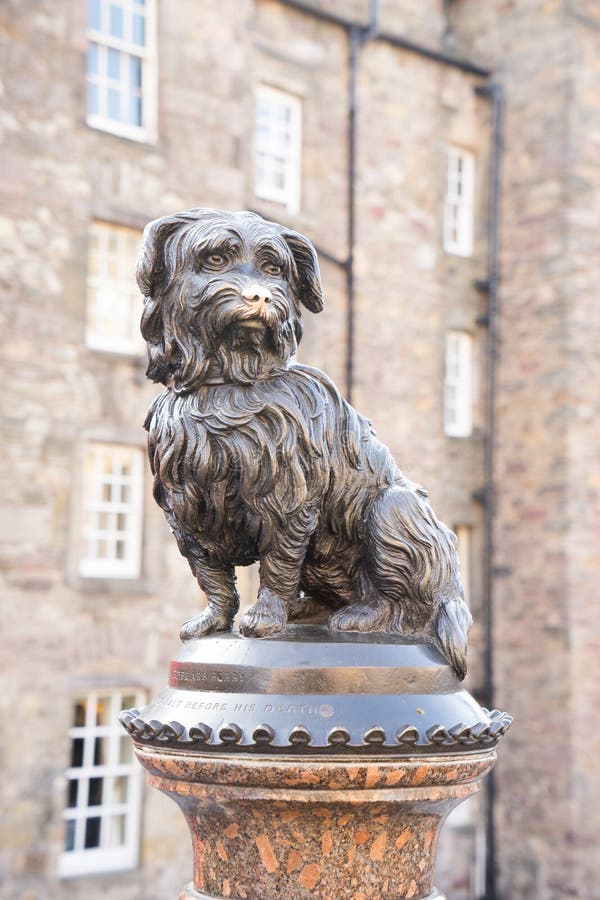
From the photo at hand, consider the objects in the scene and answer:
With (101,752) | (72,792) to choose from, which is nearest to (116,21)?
(101,752)

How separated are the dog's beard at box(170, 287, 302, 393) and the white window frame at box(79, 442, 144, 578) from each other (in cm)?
1006

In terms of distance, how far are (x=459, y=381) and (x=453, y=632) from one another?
14.9m

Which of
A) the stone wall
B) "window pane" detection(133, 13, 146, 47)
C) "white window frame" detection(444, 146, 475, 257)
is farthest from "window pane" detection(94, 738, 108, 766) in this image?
"white window frame" detection(444, 146, 475, 257)

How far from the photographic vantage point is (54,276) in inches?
491

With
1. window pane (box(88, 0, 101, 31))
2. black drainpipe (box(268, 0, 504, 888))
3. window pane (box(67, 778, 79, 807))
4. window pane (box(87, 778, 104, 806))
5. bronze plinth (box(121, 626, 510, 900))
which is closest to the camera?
bronze plinth (box(121, 626, 510, 900))

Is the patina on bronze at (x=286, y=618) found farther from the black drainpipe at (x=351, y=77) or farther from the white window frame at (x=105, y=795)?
the black drainpipe at (x=351, y=77)

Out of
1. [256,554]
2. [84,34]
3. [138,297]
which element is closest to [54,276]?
[138,297]

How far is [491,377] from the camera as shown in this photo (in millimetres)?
17500

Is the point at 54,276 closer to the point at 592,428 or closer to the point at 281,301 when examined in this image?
the point at 592,428

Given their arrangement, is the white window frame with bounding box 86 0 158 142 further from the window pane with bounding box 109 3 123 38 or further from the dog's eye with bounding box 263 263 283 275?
the dog's eye with bounding box 263 263 283 275

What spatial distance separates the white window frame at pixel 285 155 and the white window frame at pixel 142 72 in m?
1.78

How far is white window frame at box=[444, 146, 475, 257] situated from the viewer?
17.8 m

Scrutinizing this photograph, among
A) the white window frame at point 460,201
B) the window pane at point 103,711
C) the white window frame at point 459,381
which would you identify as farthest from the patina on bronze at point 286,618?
the white window frame at point 460,201

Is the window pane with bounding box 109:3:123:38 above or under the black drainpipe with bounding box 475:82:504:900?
above
